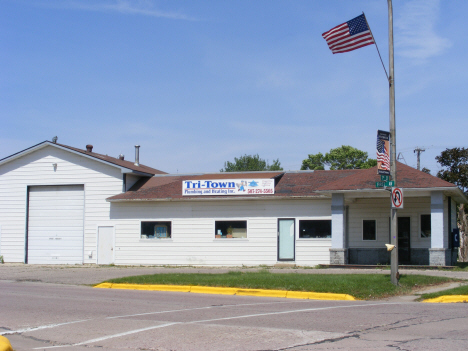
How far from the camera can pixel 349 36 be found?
16.2 m

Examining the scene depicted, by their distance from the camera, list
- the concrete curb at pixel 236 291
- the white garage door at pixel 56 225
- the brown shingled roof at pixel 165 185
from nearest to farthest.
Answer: the concrete curb at pixel 236 291, the brown shingled roof at pixel 165 185, the white garage door at pixel 56 225

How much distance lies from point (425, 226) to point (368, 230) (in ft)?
8.49

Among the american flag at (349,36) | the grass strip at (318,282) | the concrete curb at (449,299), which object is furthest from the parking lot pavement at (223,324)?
the american flag at (349,36)

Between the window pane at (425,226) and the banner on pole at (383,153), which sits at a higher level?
the banner on pole at (383,153)

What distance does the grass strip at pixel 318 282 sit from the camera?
14852 mm

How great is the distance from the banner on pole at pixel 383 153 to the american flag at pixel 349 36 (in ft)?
9.54

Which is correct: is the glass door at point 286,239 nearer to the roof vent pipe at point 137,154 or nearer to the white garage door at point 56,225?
the white garage door at point 56,225

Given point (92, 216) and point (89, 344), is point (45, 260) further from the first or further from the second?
point (89, 344)

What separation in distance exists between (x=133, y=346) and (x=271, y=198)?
58.4ft

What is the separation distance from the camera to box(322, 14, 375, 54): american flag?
1597 centimetres

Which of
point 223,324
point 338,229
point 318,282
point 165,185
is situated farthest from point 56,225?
point 223,324

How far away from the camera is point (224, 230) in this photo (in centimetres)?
2672

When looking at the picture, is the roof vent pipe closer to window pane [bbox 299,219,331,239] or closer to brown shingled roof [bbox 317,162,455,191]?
window pane [bbox 299,219,331,239]

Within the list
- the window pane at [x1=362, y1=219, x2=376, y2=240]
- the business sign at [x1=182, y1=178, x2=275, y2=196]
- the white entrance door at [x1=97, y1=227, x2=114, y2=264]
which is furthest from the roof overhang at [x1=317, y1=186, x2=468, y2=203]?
the white entrance door at [x1=97, y1=227, x2=114, y2=264]
